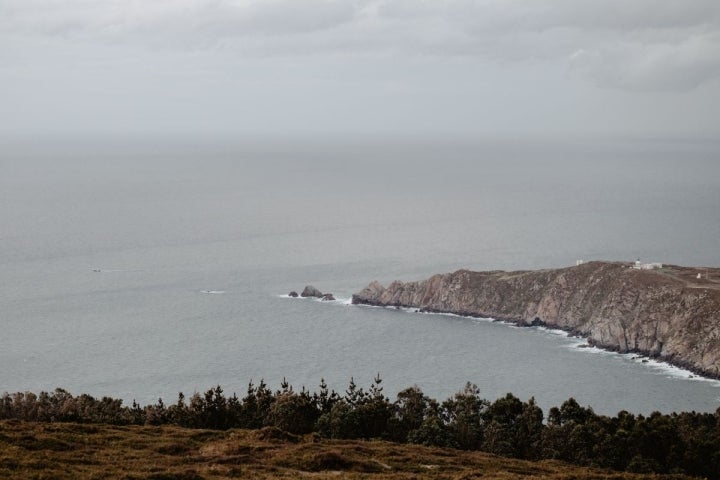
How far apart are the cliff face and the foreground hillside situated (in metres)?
85.4

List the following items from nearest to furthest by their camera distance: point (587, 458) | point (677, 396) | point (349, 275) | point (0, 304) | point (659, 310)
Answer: point (587, 458), point (677, 396), point (659, 310), point (0, 304), point (349, 275)

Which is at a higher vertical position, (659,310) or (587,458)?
(659,310)

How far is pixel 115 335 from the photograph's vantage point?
5827 inches

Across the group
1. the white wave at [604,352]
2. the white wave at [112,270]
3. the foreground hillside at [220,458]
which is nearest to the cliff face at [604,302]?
the white wave at [604,352]

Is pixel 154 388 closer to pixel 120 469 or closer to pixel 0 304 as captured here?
pixel 0 304

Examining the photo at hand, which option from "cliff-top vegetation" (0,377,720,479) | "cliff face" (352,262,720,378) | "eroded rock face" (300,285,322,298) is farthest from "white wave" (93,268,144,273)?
"cliff-top vegetation" (0,377,720,479)

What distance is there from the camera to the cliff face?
13875 centimetres

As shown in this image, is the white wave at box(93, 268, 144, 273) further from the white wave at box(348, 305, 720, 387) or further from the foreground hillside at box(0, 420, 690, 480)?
the foreground hillside at box(0, 420, 690, 480)

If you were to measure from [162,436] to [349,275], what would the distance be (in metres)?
142

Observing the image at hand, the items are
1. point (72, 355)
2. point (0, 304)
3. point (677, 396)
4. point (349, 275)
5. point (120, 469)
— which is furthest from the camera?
point (349, 275)

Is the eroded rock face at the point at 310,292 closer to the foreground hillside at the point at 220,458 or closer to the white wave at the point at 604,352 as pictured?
the white wave at the point at 604,352

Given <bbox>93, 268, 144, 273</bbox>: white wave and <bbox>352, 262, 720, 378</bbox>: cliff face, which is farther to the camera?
<bbox>93, 268, 144, 273</bbox>: white wave

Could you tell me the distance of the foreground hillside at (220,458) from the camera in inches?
1764

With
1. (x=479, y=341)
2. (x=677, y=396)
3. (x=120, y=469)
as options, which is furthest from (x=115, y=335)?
(x=120, y=469)
